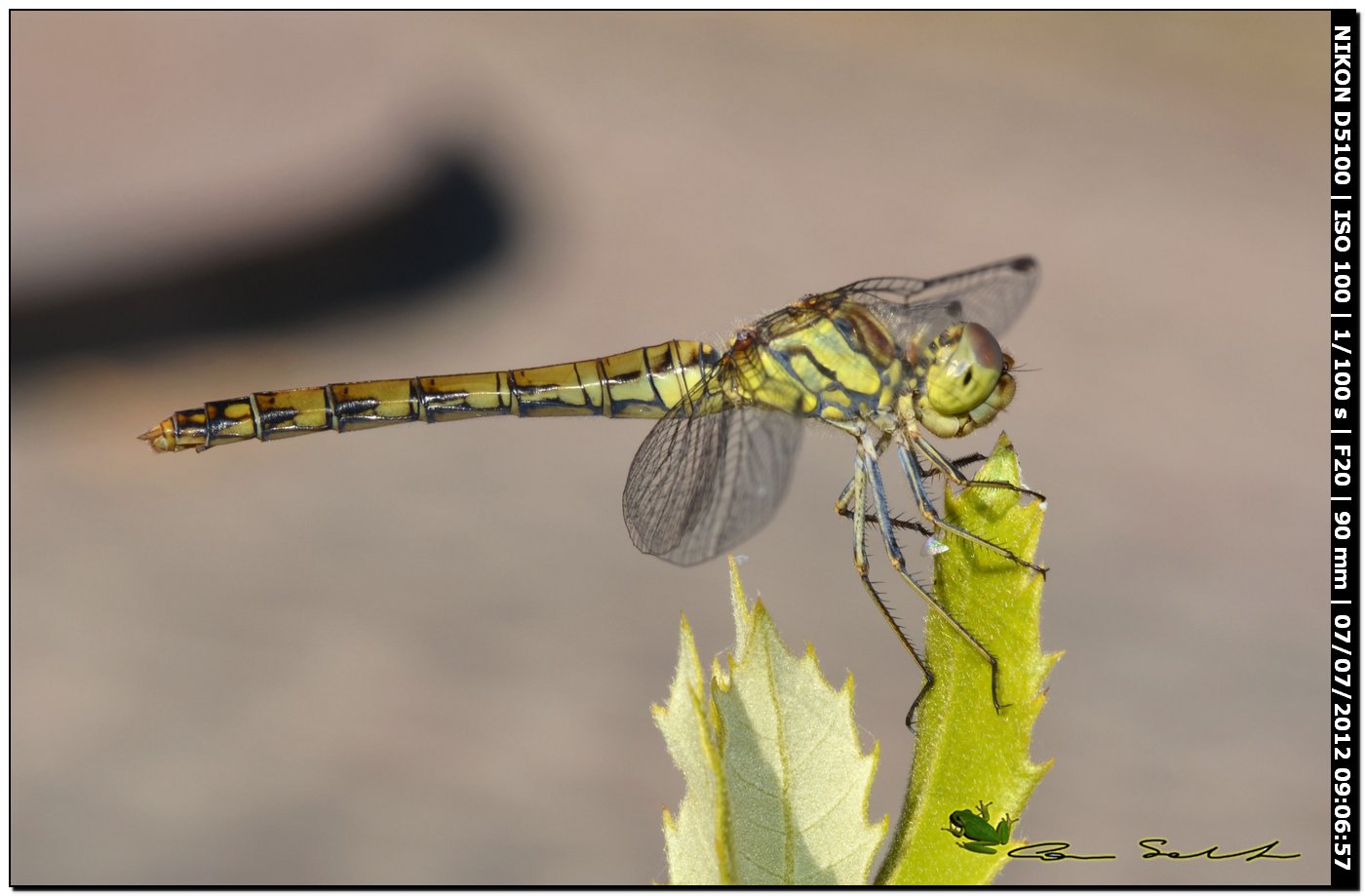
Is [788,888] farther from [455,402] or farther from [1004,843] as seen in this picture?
[455,402]

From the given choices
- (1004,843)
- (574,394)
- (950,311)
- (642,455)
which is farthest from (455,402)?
(1004,843)

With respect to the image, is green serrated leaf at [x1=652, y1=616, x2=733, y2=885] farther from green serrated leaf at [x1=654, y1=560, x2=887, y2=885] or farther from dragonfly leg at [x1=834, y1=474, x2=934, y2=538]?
dragonfly leg at [x1=834, y1=474, x2=934, y2=538]

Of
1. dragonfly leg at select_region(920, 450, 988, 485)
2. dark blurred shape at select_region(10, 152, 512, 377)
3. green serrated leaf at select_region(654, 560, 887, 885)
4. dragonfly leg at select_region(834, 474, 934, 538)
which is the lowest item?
green serrated leaf at select_region(654, 560, 887, 885)

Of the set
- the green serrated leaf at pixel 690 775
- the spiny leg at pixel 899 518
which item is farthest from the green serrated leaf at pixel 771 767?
the spiny leg at pixel 899 518

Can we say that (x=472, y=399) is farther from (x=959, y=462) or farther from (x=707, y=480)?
(x=959, y=462)

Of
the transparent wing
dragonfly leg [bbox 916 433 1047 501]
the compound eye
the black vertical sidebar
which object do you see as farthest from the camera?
the transparent wing

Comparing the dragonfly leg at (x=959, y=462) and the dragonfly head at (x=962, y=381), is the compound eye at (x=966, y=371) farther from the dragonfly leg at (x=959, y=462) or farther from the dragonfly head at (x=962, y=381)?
the dragonfly leg at (x=959, y=462)

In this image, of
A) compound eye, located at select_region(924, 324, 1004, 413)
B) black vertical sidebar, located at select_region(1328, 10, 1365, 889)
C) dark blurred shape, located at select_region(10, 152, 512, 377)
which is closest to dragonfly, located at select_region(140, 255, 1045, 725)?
compound eye, located at select_region(924, 324, 1004, 413)

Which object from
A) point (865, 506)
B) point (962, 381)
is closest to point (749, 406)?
point (865, 506)
